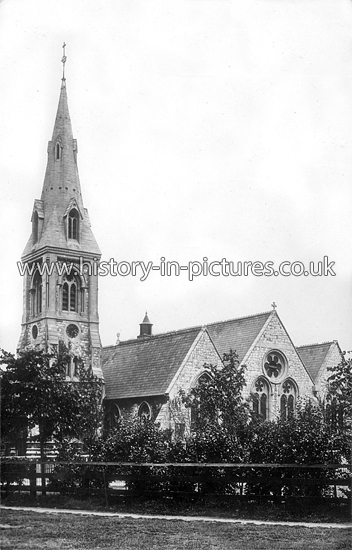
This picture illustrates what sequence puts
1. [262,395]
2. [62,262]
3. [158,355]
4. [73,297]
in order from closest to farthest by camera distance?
[262,395], [158,355], [62,262], [73,297]

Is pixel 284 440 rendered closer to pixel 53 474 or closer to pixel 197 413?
pixel 53 474

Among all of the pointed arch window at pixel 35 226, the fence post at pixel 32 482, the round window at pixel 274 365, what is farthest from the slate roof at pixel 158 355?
the fence post at pixel 32 482

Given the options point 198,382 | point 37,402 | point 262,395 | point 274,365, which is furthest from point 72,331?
point 37,402

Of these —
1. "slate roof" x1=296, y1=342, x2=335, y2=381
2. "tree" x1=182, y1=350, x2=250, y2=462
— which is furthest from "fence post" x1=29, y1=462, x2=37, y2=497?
"slate roof" x1=296, y1=342, x2=335, y2=381

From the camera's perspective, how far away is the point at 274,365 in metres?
48.4

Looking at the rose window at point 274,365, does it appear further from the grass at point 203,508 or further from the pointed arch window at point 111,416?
the grass at point 203,508

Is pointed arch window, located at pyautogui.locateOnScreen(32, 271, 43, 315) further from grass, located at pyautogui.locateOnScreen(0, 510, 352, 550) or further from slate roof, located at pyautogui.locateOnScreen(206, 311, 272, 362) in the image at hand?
grass, located at pyautogui.locateOnScreen(0, 510, 352, 550)

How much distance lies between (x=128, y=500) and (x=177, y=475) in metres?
1.73

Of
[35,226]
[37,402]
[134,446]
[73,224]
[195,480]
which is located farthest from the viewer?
[73,224]

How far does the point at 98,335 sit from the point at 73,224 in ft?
26.2

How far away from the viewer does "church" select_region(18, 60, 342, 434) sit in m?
45.6

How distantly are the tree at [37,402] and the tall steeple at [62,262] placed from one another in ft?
45.0

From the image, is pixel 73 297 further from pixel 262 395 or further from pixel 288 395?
pixel 288 395

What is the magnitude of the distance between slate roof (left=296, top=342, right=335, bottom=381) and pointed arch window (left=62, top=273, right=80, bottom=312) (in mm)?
17742
